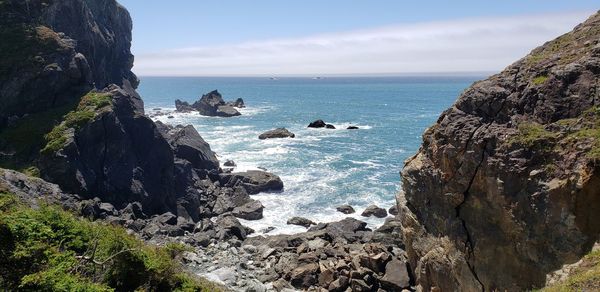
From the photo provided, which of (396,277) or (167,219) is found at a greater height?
(396,277)

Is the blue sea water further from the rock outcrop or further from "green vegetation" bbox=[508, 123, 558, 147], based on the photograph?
"green vegetation" bbox=[508, 123, 558, 147]

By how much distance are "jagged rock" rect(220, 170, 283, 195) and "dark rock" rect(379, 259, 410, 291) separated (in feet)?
95.7

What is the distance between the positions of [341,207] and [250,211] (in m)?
10.2

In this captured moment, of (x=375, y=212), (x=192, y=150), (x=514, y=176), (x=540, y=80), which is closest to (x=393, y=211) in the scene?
(x=375, y=212)

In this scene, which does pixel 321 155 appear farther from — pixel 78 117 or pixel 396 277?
pixel 396 277

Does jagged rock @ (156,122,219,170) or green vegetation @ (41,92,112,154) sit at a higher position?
green vegetation @ (41,92,112,154)

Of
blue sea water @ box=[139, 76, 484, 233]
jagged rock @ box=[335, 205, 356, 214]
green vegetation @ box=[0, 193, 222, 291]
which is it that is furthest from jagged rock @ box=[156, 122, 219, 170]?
green vegetation @ box=[0, 193, 222, 291]

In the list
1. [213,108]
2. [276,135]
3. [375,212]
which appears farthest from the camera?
[213,108]

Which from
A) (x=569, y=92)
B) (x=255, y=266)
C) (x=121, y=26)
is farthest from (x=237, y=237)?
(x=121, y=26)

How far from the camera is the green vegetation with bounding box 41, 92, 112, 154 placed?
43188mm

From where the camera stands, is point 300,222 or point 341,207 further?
point 341,207

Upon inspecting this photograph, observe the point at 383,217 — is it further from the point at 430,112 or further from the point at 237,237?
the point at 430,112

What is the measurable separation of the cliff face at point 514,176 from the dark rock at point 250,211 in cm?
2464

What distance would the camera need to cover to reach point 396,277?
31578mm
